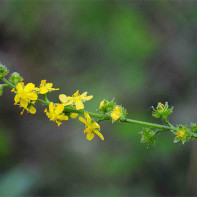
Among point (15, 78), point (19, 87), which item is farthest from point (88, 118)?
point (15, 78)

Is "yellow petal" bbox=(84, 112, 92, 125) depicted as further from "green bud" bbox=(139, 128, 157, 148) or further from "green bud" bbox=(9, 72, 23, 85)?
"green bud" bbox=(9, 72, 23, 85)

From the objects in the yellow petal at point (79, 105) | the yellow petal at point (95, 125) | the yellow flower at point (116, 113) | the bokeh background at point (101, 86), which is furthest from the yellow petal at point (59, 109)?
the bokeh background at point (101, 86)

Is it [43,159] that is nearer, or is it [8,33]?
[43,159]

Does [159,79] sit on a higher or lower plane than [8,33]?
lower

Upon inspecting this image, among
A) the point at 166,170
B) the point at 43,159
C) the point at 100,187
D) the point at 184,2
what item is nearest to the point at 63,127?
the point at 43,159

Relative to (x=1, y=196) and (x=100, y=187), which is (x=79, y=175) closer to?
(x=100, y=187)

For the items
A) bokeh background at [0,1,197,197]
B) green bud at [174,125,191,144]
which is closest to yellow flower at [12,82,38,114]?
green bud at [174,125,191,144]
